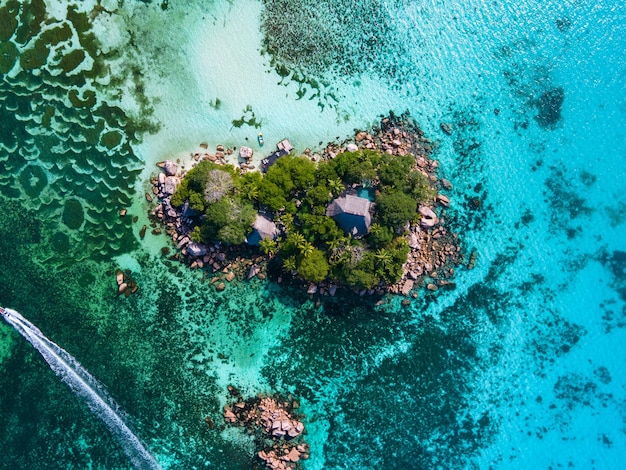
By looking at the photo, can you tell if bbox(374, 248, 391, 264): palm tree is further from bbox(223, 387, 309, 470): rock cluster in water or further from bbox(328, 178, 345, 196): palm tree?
bbox(223, 387, 309, 470): rock cluster in water

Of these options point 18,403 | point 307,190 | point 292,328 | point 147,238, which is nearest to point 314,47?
point 307,190

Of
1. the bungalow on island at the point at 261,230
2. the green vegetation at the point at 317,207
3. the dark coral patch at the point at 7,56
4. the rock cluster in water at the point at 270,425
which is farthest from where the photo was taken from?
the rock cluster in water at the point at 270,425

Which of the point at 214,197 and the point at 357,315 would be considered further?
the point at 357,315

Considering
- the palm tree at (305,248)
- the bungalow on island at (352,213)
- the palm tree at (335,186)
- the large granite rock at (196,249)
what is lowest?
the large granite rock at (196,249)

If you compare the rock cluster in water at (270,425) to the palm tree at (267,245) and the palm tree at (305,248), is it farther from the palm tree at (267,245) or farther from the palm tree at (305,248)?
the palm tree at (305,248)

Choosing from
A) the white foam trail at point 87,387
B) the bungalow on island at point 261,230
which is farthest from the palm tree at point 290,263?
the white foam trail at point 87,387

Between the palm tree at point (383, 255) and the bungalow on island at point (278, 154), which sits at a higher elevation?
the bungalow on island at point (278, 154)

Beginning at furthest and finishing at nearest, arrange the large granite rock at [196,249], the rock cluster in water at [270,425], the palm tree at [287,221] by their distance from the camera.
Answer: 1. the rock cluster in water at [270,425]
2. the large granite rock at [196,249]
3. the palm tree at [287,221]

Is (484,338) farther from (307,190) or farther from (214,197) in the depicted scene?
(214,197)
